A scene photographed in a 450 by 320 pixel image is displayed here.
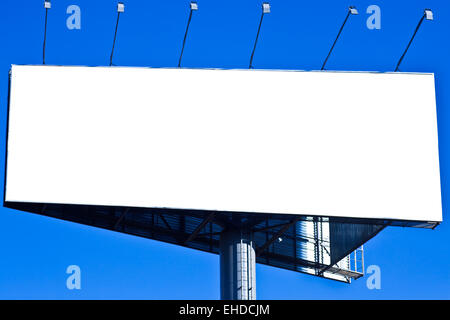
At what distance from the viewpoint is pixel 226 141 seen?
4322 cm

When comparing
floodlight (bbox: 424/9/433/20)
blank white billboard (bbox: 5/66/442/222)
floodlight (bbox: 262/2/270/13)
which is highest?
floodlight (bbox: 262/2/270/13)

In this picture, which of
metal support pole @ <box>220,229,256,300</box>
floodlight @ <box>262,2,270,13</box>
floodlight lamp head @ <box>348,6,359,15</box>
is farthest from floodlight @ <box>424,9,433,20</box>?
metal support pole @ <box>220,229,256,300</box>

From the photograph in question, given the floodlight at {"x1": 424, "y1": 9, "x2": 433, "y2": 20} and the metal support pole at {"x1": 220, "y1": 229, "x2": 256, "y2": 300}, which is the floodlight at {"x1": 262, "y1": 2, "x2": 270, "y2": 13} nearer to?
the floodlight at {"x1": 424, "y1": 9, "x2": 433, "y2": 20}

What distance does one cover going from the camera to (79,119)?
43219 mm

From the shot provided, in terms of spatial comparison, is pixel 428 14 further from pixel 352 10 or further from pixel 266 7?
pixel 266 7

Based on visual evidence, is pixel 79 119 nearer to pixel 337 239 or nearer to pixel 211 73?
pixel 211 73

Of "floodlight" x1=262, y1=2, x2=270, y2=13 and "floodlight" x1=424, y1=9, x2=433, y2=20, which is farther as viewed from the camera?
"floodlight" x1=262, y1=2, x2=270, y2=13

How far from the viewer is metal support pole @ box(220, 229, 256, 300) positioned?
143 ft

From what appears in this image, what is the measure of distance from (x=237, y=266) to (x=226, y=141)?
568cm

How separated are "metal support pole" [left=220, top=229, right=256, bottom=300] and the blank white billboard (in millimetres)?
2818

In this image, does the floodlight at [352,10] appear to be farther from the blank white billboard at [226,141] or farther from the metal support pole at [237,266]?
the metal support pole at [237,266]
